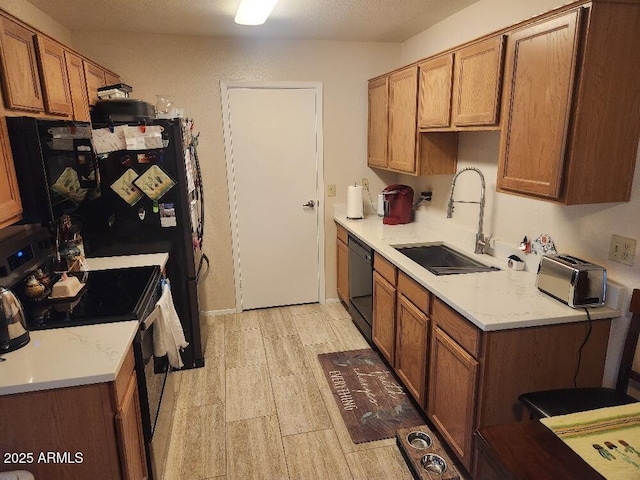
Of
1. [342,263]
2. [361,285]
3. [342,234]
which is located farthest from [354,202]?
[361,285]

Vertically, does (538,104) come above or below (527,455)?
above

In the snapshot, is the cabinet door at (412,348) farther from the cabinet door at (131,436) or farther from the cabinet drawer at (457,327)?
the cabinet door at (131,436)

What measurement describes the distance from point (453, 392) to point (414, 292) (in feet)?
1.89

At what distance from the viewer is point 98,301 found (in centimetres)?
190

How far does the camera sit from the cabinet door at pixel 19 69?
1626mm

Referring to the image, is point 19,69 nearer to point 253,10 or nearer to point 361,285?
point 253,10

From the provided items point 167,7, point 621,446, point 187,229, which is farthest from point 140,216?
point 621,446

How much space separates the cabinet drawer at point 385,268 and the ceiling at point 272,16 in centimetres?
164

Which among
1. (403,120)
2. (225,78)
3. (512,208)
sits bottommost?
(512,208)

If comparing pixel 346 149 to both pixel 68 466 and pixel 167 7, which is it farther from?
pixel 68 466

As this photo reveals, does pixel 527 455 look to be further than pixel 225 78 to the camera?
No

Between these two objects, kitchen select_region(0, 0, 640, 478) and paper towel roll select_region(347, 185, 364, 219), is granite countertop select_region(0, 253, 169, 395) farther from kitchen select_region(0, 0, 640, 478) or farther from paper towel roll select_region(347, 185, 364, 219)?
paper towel roll select_region(347, 185, 364, 219)

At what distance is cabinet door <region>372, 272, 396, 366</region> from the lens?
8.88 feet

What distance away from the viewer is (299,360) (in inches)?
123
